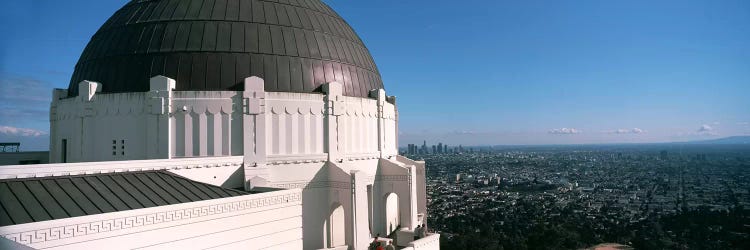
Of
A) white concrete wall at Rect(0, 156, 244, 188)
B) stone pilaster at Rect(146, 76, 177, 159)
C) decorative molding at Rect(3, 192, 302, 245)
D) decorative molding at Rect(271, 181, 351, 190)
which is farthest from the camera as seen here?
decorative molding at Rect(271, 181, 351, 190)

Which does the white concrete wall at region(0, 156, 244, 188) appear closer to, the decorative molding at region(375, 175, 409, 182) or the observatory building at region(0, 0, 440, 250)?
the observatory building at region(0, 0, 440, 250)

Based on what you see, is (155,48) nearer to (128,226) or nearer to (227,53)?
(227,53)

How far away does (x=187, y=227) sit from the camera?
11.2m

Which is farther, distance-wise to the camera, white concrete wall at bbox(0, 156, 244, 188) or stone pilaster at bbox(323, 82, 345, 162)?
stone pilaster at bbox(323, 82, 345, 162)

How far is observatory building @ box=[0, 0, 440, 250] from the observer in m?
15.1

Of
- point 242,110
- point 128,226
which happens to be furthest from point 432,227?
point 128,226

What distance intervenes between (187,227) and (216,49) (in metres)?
9.23

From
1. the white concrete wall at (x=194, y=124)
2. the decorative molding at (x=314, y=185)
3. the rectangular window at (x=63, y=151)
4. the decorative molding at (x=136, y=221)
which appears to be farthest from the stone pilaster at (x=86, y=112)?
the decorative molding at (x=136, y=221)

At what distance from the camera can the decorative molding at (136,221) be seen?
28.0 feet

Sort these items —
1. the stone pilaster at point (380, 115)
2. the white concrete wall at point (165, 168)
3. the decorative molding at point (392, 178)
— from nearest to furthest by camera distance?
the white concrete wall at point (165, 168) → the decorative molding at point (392, 178) → the stone pilaster at point (380, 115)

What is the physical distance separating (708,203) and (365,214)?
91054 mm

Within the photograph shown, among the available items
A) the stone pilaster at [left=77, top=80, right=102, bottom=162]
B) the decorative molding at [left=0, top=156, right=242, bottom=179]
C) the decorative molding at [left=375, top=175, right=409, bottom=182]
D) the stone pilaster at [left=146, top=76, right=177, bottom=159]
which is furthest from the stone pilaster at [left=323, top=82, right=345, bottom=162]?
the stone pilaster at [left=77, top=80, right=102, bottom=162]

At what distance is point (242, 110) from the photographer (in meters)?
17.6

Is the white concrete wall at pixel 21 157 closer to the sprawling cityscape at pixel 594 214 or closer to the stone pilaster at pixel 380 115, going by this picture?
the stone pilaster at pixel 380 115
